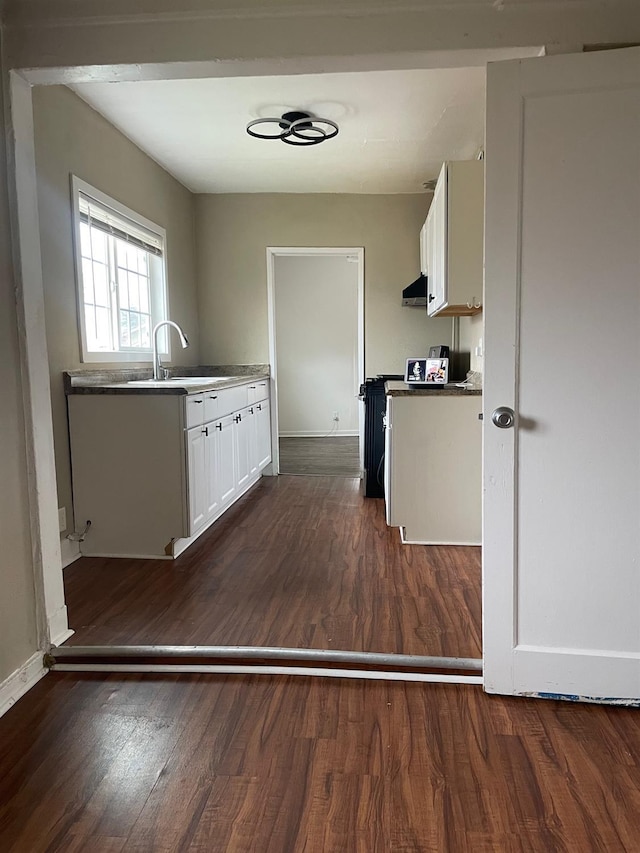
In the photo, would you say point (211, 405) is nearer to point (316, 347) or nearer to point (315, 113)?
point (315, 113)

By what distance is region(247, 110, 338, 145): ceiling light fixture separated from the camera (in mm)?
3477

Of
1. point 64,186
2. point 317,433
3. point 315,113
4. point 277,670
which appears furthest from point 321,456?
point 277,670

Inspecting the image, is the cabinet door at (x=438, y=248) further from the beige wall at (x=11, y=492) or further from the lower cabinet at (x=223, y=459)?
A: the beige wall at (x=11, y=492)

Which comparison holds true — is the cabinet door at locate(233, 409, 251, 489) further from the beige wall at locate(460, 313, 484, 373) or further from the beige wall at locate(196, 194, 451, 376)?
the beige wall at locate(460, 313, 484, 373)

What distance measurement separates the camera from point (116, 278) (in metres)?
3.79

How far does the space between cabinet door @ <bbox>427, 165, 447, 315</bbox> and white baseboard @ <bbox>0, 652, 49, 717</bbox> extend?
2.67 metres

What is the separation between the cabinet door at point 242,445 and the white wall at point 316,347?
9.85 feet

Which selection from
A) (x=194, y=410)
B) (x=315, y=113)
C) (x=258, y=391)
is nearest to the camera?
(x=194, y=410)

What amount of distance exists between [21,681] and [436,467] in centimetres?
222

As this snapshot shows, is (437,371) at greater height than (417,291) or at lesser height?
lesser

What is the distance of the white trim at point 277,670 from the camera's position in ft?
6.54

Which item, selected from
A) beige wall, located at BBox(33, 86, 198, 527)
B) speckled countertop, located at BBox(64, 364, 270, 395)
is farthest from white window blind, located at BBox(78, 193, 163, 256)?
speckled countertop, located at BBox(64, 364, 270, 395)

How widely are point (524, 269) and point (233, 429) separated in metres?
2.69

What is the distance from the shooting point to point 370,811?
4.69 feet
